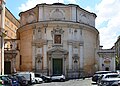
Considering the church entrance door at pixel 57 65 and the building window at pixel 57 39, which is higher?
the building window at pixel 57 39

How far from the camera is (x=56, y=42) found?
190ft

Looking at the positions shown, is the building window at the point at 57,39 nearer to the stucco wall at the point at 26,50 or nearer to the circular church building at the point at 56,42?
the circular church building at the point at 56,42

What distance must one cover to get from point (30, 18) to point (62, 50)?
10.9m

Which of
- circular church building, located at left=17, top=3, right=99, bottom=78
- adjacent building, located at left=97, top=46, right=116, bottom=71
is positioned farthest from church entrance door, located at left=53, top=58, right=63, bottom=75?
adjacent building, located at left=97, top=46, right=116, bottom=71

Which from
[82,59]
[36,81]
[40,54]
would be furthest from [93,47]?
[36,81]

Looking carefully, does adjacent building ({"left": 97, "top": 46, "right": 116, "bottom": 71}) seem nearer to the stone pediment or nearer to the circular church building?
the circular church building

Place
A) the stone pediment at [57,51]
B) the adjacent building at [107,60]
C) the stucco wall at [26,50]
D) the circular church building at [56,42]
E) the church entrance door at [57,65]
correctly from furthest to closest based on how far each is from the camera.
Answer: the adjacent building at [107,60], the stucco wall at [26,50], the church entrance door at [57,65], the circular church building at [56,42], the stone pediment at [57,51]

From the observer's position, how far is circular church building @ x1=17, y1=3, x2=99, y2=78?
57.3 meters

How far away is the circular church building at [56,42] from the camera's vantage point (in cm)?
5728

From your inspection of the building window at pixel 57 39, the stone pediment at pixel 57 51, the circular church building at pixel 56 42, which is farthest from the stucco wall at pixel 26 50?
the building window at pixel 57 39

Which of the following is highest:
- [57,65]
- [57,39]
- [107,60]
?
[57,39]

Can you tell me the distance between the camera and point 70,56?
57.7 m

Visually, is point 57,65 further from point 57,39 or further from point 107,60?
point 107,60

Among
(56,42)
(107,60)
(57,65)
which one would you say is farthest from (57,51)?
(107,60)
